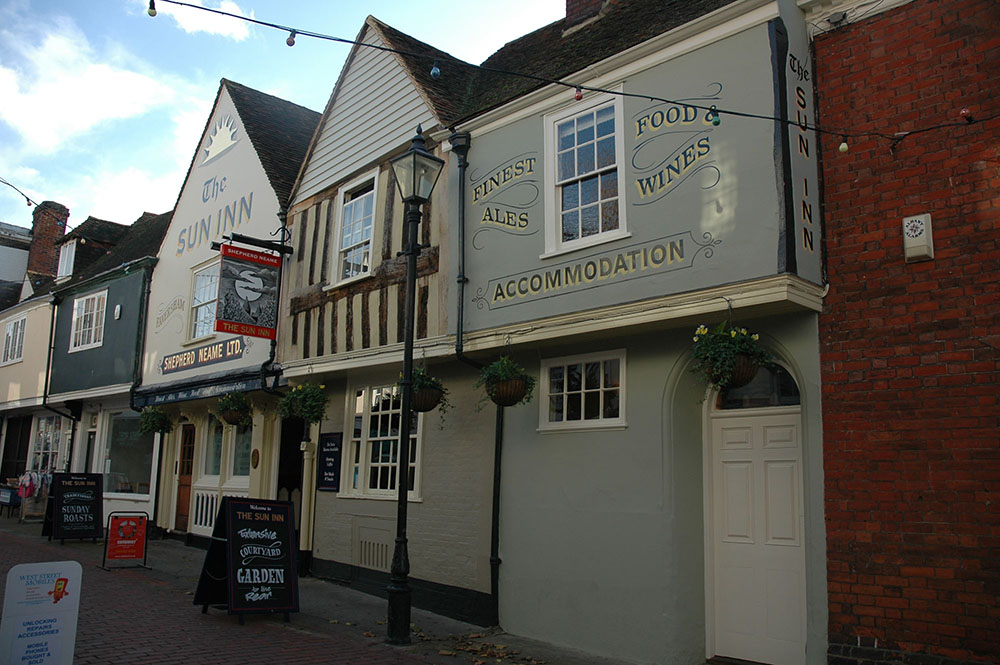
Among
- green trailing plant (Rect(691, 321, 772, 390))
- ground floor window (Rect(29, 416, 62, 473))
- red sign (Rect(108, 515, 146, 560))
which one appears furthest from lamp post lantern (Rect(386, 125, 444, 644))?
ground floor window (Rect(29, 416, 62, 473))

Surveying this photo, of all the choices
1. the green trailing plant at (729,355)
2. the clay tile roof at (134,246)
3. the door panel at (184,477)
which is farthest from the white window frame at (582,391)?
the clay tile roof at (134,246)

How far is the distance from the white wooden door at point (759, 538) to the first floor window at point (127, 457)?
14894 millimetres

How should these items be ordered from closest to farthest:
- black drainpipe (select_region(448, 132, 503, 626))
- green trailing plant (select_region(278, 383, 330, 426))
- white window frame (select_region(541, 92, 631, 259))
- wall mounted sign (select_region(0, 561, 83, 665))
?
wall mounted sign (select_region(0, 561, 83, 665)) → white window frame (select_region(541, 92, 631, 259)) → black drainpipe (select_region(448, 132, 503, 626)) → green trailing plant (select_region(278, 383, 330, 426))

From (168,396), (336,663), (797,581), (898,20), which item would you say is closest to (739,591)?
(797,581)

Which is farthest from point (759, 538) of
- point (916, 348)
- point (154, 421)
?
point (154, 421)

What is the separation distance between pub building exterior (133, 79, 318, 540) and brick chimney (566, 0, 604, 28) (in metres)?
6.05

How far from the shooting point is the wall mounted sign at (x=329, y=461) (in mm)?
12539

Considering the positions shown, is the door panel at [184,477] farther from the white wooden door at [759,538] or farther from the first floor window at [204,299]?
the white wooden door at [759,538]

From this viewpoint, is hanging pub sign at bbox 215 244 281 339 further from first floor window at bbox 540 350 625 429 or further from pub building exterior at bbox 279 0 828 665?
first floor window at bbox 540 350 625 429

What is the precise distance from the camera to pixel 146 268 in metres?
18.7

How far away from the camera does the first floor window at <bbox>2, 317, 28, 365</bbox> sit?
23.8 metres

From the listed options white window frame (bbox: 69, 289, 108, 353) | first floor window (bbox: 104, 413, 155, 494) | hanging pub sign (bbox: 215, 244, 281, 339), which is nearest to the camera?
hanging pub sign (bbox: 215, 244, 281, 339)

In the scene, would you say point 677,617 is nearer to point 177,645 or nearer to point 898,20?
point 177,645

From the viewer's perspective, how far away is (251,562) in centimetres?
920
